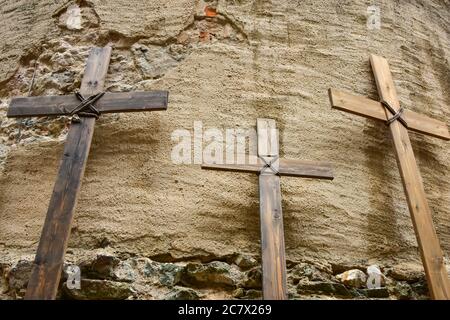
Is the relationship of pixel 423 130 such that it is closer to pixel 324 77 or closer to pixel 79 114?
pixel 324 77

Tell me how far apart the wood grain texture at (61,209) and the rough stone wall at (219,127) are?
0.73ft

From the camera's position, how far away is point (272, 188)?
241 centimetres

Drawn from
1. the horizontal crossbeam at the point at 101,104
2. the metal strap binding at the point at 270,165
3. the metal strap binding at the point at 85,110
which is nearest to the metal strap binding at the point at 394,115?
the metal strap binding at the point at 270,165

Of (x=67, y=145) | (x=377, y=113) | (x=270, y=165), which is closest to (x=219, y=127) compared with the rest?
(x=270, y=165)

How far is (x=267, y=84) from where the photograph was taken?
3012 mm

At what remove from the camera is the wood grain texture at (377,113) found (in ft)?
8.96

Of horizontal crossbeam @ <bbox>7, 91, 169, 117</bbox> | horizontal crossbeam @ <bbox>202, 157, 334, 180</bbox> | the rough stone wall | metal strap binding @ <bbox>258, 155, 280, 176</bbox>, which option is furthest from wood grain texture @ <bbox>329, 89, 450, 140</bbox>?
horizontal crossbeam @ <bbox>7, 91, 169, 117</bbox>

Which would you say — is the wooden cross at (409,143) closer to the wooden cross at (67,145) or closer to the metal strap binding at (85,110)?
the wooden cross at (67,145)

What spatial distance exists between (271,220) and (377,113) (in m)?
1.09

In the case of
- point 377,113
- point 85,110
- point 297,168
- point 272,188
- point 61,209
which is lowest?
point 61,209

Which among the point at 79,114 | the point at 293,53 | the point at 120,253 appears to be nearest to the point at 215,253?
the point at 120,253

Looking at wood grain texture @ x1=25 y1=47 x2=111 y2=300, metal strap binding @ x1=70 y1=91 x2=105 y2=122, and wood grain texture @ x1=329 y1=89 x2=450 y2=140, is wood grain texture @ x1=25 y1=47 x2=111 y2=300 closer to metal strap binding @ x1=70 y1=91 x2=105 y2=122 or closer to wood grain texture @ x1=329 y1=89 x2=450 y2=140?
metal strap binding @ x1=70 y1=91 x2=105 y2=122

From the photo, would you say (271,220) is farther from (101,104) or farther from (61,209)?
(101,104)

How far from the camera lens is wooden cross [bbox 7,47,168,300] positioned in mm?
1991
